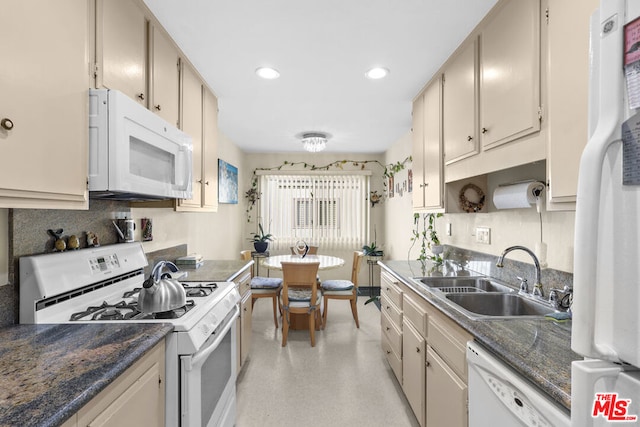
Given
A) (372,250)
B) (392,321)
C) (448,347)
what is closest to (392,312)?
(392,321)

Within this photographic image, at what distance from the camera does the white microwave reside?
47.9 inches

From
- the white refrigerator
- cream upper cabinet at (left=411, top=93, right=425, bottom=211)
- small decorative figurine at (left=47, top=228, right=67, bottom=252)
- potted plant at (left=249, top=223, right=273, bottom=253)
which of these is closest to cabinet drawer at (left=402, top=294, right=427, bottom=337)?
cream upper cabinet at (left=411, top=93, right=425, bottom=211)

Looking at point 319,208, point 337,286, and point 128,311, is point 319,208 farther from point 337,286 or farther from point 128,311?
point 128,311

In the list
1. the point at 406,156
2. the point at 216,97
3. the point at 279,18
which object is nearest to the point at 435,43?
the point at 279,18

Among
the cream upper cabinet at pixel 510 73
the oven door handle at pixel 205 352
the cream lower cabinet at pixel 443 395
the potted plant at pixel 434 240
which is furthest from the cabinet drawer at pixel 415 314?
the oven door handle at pixel 205 352

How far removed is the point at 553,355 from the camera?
37.3 inches

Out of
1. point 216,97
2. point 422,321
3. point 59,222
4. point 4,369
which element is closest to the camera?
point 4,369

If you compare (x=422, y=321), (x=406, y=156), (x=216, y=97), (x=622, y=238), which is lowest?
(x=422, y=321)

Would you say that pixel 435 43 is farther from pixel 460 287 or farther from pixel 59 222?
pixel 59 222

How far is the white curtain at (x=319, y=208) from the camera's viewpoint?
520 centimetres

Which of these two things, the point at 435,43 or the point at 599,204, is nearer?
the point at 599,204

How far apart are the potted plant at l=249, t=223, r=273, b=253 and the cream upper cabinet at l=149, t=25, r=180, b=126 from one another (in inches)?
115

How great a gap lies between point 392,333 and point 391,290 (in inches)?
13.0

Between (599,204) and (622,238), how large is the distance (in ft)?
0.22
